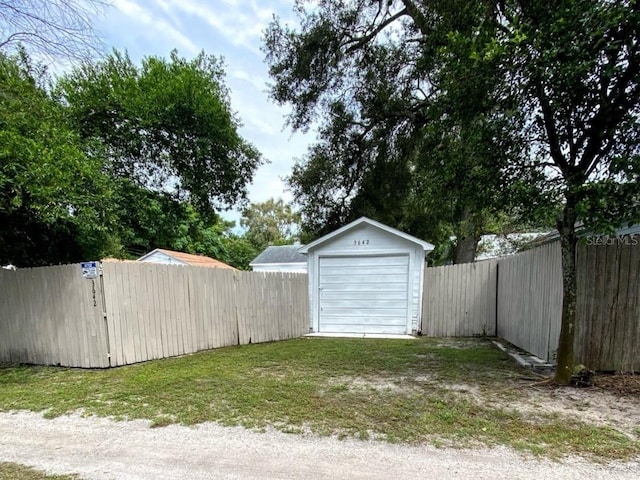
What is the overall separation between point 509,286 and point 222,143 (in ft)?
23.8

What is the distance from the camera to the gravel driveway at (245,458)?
2.39 metres

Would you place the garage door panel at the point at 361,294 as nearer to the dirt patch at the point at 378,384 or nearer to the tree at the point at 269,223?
the dirt patch at the point at 378,384

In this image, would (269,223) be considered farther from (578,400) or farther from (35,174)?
(578,400)

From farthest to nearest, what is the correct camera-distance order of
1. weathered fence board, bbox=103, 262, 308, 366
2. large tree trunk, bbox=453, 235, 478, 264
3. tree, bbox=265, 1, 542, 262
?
large tree trunk, bbox=453, 235, 478, 264 < tree, bbox=265, 1, 542, 262 < weathered fence board, bbox=103, 262, 308, 366

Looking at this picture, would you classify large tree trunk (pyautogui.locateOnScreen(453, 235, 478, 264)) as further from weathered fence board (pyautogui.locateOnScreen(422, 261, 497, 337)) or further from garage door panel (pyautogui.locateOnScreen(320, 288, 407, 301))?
garage door panel (pyautogui.locateOnScreen(320, 288, 407, 301))

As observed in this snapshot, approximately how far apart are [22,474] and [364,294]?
7.44m

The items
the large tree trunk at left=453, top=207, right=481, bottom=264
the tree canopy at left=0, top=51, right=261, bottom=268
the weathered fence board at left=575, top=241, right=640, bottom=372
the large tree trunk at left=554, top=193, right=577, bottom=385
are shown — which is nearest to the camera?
the large tree trunk at left=554, top=193, right=577, bottom=385

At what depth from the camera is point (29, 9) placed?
3709 millimetres

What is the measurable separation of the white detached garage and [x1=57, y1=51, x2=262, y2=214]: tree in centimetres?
336

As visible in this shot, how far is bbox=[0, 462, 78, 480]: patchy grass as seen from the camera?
2412 mm

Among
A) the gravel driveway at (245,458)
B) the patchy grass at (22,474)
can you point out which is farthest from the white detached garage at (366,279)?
the patchy grass at (22,474)

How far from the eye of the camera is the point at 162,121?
815 centimetres

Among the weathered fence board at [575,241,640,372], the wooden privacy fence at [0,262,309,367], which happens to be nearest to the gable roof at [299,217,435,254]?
the wooden privacy fence at [0,262,309,367]

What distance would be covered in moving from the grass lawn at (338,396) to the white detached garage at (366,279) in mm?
2588
